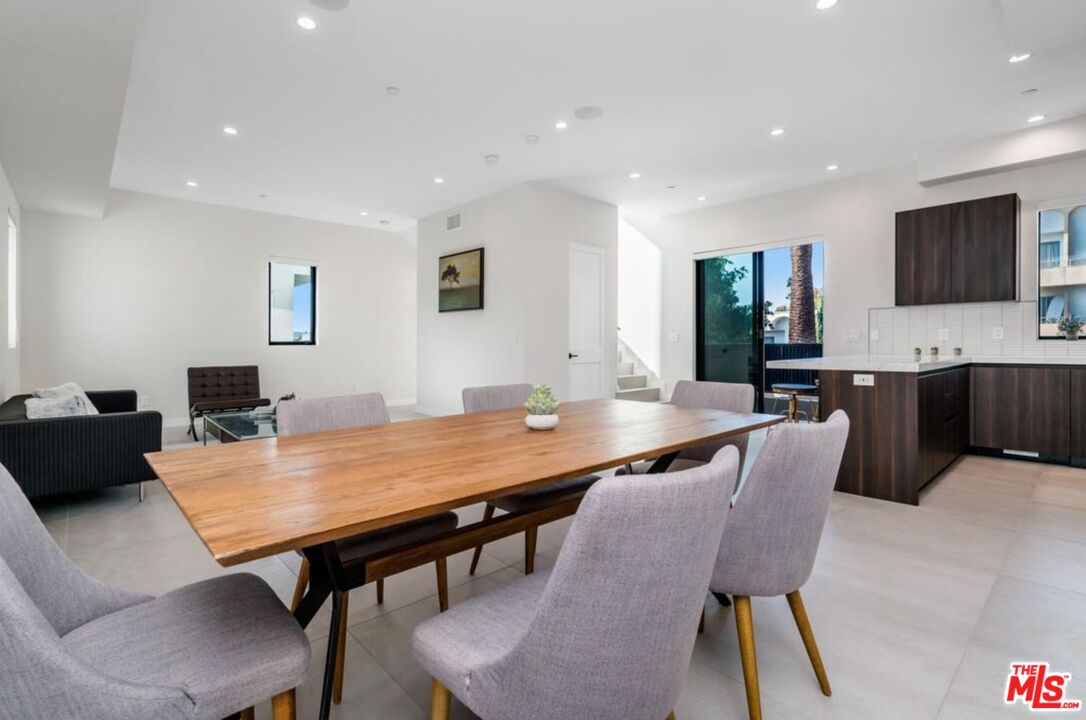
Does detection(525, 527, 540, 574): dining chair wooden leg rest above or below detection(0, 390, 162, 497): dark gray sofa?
below

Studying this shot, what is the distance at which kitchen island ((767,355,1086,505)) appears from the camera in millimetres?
3363

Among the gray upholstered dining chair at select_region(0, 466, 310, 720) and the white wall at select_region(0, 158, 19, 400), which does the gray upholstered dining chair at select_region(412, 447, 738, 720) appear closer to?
the gray upholstered dining chair at select_region(0, 466, 310, 720)

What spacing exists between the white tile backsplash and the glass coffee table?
18.5 ft

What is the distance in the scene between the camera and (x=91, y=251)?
5.77 metres

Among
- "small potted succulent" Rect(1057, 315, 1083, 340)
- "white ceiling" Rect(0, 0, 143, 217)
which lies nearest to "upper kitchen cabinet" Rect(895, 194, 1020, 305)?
"small potted succulent" Rect(1057, 315, 1083, 340)

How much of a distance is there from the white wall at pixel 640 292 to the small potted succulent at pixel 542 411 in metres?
5.42

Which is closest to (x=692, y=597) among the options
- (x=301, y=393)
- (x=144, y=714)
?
(x=144, y=714)

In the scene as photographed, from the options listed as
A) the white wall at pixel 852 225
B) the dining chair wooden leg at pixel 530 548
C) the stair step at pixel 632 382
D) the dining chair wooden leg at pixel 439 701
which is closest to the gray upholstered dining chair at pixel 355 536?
the dining chair wooden leg at pixel 530 548

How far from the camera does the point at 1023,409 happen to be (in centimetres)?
423

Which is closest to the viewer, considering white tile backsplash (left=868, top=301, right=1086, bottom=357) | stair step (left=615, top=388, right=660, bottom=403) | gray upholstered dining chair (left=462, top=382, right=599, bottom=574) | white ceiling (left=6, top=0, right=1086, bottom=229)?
gray upholstered dining chair (left=462, top=382, right=599, bottom=574)

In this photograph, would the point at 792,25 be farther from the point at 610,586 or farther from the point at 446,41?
the point at 610,586

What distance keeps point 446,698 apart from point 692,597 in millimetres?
571

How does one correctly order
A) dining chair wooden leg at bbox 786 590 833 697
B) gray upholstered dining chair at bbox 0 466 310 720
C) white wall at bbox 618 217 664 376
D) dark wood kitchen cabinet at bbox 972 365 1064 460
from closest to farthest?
gray upholstered dining chair at bbox 0 466 310 720 < dining chair wooden leg at bbox 786 590 833 697 < dark wood kitchen cabinet at bbox 972 365 1064 460 < white wall at bbox 618 217 664 376

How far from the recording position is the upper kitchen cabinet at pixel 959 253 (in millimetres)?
4285
